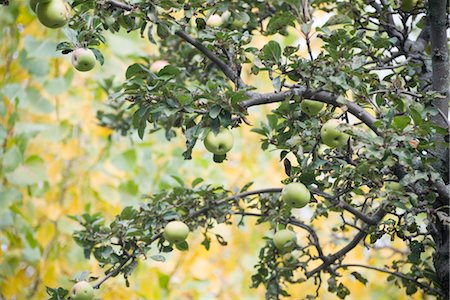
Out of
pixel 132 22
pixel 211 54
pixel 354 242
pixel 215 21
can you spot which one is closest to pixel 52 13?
pixel 132 22

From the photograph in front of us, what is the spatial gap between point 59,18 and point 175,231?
0.41 meters

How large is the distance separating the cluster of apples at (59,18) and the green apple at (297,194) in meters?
0.37

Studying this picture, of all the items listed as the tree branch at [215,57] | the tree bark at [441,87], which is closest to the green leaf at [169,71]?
the tree branch at [215,57]

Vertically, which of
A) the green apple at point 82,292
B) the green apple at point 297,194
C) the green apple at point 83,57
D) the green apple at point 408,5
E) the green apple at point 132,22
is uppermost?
the green apple at point 408,5

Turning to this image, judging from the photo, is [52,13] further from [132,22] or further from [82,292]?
[82,292]

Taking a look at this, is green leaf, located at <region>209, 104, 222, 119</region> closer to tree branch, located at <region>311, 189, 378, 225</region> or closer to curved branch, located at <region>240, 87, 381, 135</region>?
curved branch, located at <region>240, 87, 381, 135</region>

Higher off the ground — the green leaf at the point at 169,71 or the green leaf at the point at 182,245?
the green leaf at the point at 169,71

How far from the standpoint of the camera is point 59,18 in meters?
1.03

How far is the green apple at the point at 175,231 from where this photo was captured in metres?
1.16

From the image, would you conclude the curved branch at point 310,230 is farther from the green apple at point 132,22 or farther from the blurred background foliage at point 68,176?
the blurred background foliage at point 68,176

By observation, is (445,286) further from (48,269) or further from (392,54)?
(48,269)

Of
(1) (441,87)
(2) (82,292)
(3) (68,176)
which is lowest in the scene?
(2) (82,292)

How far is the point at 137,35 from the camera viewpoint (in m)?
2.48

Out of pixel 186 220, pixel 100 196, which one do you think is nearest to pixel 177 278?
pixel 100 196
